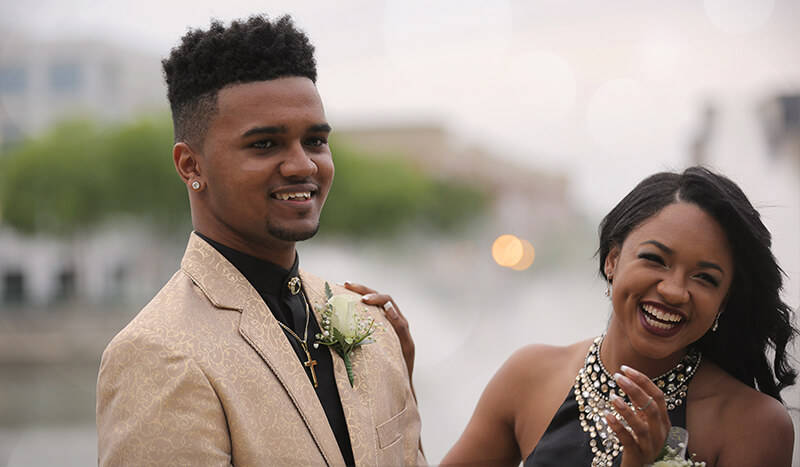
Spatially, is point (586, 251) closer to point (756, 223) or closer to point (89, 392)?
point (89, 392)

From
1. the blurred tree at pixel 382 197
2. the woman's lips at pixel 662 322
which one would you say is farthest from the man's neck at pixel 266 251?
the blurred tree at pixel 382 197

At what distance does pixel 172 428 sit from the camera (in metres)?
1.71

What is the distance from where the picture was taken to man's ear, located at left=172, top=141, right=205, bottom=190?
6.57 ft

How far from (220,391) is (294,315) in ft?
1.35

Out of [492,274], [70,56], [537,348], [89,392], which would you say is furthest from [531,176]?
[537,348]

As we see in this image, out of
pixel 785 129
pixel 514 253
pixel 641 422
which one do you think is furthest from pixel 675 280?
pixel 514 253

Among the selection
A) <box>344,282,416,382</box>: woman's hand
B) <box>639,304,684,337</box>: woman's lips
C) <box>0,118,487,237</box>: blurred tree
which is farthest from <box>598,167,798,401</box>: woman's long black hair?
<box>0,118,487,237</box>: blurred tree

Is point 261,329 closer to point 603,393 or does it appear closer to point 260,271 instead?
point 260,271

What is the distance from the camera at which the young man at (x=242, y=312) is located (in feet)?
5.71

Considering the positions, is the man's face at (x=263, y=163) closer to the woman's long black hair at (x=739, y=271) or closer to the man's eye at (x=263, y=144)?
the man's eye at (x=263, y=144)

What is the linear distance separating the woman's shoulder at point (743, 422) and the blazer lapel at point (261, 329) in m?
1.11

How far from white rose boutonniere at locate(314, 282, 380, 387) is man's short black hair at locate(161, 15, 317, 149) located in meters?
0.61

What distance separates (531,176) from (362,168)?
477 inches

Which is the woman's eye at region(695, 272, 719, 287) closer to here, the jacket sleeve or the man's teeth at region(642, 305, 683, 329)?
the man's teeth at region(642, 305, 683, 329)
